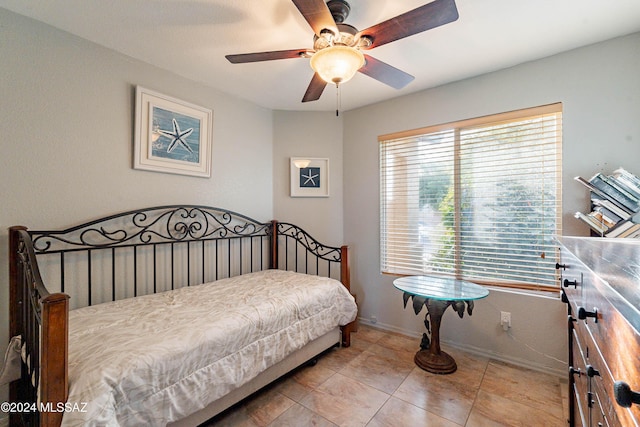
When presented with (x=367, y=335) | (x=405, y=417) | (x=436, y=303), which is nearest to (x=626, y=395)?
(x=405, y=417)

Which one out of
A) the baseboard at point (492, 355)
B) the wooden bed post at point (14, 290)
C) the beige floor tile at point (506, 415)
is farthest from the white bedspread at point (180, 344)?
the beige floor tile at point (506, 415)

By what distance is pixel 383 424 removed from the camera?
5.11 ft

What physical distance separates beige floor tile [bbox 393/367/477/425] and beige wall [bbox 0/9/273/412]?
2275 millimetres

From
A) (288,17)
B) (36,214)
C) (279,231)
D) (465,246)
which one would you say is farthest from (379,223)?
(36,214)

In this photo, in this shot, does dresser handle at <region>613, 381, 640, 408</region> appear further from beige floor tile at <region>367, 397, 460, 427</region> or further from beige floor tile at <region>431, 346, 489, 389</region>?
beige floor tile at <region>431, 346, 489, 389</region>

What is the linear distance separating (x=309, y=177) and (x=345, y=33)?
1.78 metres

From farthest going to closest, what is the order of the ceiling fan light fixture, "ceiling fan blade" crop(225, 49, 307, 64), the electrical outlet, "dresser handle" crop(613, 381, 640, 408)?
the electrical outlet → "ceiling fan blade" crop(225, 49, 307, 64) → the ceiling fan light fixture → "dresser handle" crop(613, 381, 640, 408)

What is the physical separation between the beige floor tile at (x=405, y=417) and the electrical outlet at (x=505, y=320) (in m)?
1.01

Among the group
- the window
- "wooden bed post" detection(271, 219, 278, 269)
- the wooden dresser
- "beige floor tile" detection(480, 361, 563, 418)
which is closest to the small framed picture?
"wooden bed post" detection(271, 219, 278, 269)

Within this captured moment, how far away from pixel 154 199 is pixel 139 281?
25.4 inches

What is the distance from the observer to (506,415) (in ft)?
5.32

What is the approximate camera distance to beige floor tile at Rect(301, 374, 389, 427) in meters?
1.61

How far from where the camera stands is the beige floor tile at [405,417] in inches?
61.3

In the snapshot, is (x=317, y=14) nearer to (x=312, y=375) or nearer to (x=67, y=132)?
(x=67, y=132)
